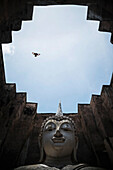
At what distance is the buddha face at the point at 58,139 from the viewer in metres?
4.70

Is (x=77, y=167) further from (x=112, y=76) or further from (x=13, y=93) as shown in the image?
(x=13, y=93)

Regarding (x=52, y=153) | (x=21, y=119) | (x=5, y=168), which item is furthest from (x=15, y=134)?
(x=52, y=153)

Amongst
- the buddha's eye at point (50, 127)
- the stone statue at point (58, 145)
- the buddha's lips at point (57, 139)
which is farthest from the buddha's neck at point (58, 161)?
the buddha's eye at point (50, 127)

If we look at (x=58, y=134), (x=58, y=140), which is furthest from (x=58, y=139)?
(x=58, y=134)

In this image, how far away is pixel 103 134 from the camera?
6.49 m

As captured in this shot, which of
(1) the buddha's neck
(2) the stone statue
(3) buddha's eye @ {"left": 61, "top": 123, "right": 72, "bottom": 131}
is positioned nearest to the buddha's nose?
(2) the stone statue

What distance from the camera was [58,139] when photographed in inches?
186

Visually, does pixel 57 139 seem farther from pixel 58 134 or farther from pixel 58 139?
pixel 58 134

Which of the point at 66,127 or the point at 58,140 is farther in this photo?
the point at 66,127

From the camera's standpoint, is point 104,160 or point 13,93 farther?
point 13,93

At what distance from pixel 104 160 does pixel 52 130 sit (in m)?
2.16

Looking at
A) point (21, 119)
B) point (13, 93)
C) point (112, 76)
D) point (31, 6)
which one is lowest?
point (21, 119)

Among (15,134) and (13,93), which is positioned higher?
(13,93)

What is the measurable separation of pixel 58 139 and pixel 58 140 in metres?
0.03
